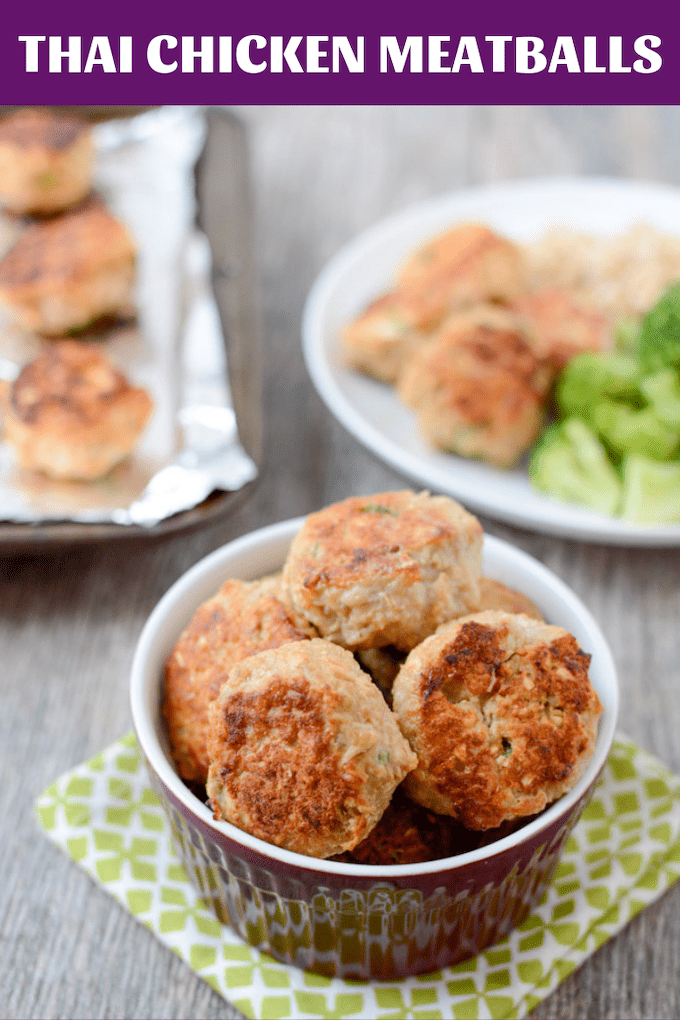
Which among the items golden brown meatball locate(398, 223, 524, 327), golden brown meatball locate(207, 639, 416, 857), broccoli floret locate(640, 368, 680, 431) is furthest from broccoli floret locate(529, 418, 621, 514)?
golden brown meatball locate(207, 639, 416, 857)

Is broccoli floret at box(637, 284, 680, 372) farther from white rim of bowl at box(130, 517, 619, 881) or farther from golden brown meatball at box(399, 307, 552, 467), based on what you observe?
white rim of bowl at box(130, 517, 619, 881)

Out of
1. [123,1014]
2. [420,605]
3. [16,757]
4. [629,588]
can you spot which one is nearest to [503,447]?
[629,588]

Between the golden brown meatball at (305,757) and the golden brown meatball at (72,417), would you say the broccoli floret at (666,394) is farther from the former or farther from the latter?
the golden brown meatball at (305,757)

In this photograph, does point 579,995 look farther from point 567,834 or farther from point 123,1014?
point 123,1014

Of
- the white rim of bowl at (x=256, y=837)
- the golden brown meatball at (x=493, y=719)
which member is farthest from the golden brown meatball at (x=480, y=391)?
the golden brown meatball at (x=493, y=719)

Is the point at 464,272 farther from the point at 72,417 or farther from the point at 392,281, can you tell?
the point at 72,417

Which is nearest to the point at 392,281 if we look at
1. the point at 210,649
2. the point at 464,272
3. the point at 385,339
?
the point at 464,272

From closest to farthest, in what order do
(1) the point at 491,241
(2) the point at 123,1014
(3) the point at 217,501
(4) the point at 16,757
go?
(2) the point at 123,1014
(4) the point at 16,757
(3) the point at 217,501
(1) the point at 491,241
